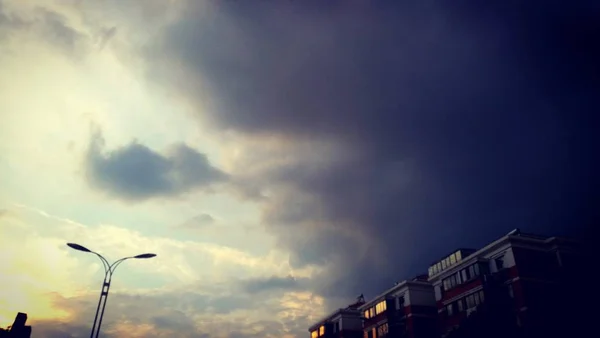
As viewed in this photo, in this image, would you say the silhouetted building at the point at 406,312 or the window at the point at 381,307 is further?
the window at the point at 381,307

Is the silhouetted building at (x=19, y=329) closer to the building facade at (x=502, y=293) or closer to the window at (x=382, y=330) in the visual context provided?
the building facade at (x=502, y=293)

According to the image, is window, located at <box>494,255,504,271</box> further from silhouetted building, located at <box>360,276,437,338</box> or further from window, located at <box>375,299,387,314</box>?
window, located at <box>375,299,387,314</box>

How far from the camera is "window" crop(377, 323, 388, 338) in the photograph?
64.3 m

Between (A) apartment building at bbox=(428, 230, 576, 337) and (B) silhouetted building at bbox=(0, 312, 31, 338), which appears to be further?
(A) apartment building at bbox=(428, 230, 576, 337)

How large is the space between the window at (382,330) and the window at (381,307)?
Answer: 93.2 inches

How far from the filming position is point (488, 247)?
50594 millimetres

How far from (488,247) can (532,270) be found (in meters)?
5.33

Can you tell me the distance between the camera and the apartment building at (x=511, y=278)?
149 feet

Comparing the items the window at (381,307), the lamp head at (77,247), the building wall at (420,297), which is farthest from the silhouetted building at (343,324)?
the lamp head at (77,247)

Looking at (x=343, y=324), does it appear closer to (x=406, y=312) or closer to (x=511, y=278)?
(x=406, y=312)

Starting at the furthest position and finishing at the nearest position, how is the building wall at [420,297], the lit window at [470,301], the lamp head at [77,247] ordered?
the building wall at [420,297], the lit window at [470,301], the lamp head at [77,247]

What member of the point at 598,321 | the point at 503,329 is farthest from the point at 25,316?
the point at 598,321

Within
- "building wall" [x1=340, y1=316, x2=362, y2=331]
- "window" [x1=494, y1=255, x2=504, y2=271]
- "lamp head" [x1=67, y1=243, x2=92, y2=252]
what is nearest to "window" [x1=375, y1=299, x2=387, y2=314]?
"building wall" [x1=340, y1=316, x2=362, y2=331]

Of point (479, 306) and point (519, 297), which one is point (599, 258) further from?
point (479, 306)
